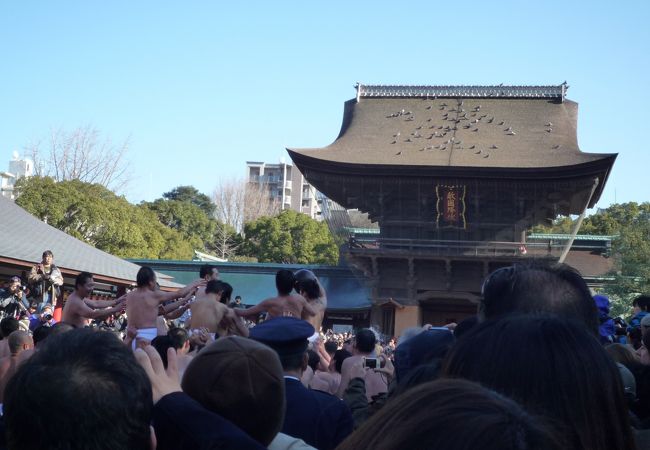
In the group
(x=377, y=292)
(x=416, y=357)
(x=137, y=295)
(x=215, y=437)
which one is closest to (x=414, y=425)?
(x=215, y=437)

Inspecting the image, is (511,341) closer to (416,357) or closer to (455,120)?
(416,357)

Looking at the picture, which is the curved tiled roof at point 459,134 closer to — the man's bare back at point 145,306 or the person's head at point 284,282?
the man's bare back at point 145,306

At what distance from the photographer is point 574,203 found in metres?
28.6

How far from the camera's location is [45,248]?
60.6 ft

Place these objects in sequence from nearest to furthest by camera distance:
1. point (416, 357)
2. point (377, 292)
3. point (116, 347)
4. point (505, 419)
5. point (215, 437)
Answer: point (505, 419) → point (116, 347) → point (215, 437) → point (416, 357) → point (377, 292)

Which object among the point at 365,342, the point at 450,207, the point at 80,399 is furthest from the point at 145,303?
the point at 450,207

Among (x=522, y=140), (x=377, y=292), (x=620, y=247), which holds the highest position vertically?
(x=522, y=140)

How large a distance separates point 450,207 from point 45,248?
13.9 metres

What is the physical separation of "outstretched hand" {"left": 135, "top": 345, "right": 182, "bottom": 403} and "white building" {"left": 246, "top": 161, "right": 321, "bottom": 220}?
87917mm

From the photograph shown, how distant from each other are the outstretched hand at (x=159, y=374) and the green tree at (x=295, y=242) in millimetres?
43923

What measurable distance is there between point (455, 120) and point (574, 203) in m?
5.51

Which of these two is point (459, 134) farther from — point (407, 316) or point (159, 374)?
point (159, 374)

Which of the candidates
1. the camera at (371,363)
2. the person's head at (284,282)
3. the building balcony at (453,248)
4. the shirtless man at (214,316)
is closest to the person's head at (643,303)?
the person's head at (284,282)

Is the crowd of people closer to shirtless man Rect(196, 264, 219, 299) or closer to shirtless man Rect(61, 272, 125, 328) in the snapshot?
shirtless man Rect(196, 264, 219, 299)
